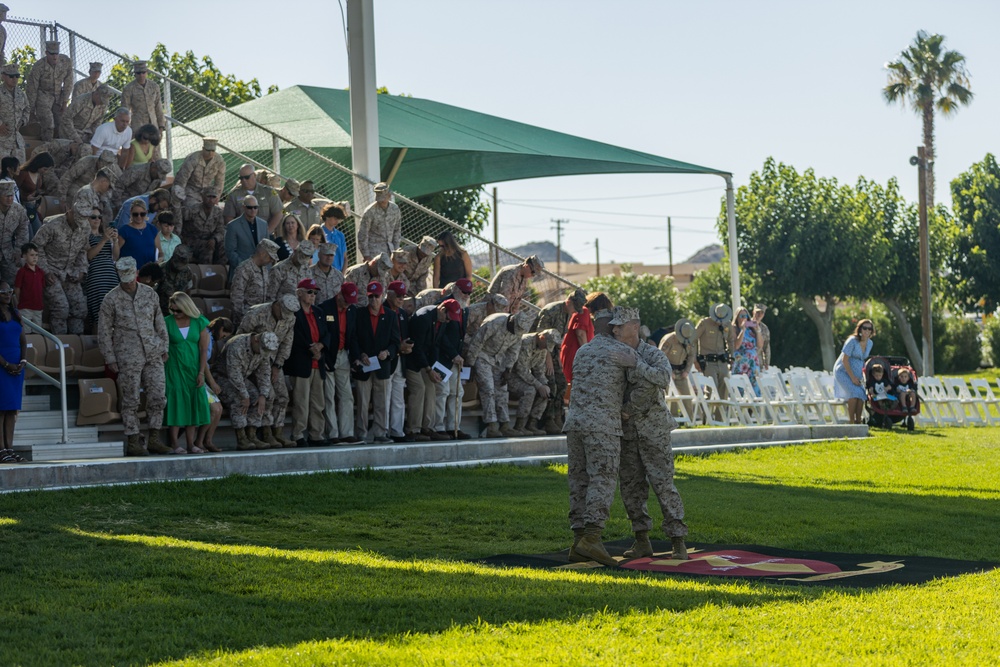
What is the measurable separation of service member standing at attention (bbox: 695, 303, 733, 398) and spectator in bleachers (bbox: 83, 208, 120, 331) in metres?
11.4

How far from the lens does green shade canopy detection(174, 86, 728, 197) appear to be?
25.1 meters

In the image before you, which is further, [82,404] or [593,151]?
[593,151]

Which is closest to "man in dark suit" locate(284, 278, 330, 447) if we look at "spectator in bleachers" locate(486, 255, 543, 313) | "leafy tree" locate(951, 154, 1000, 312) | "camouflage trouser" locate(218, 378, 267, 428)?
"camouflage trouser" locate(218, 378, 267, 428)

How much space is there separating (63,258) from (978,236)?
5199 centimetres

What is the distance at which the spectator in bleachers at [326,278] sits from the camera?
1616 cm

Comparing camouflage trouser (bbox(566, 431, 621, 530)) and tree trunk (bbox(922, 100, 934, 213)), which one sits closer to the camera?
camouflage trouser (bbox(566, 431, 621, 530))

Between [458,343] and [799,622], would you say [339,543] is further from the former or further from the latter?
[458,343]

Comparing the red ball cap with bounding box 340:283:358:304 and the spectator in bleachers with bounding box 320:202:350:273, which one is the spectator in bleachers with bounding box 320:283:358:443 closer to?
the red ball cap with bounding box 340:283:358:304

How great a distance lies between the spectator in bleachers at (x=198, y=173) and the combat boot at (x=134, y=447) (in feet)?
15.0

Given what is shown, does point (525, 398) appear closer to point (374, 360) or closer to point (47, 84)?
point (374, 360)

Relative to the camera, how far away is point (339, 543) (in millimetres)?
10500

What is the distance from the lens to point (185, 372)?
14.1 m

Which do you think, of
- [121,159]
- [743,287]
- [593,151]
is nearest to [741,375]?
[593,151]

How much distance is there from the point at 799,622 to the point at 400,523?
496 cm
